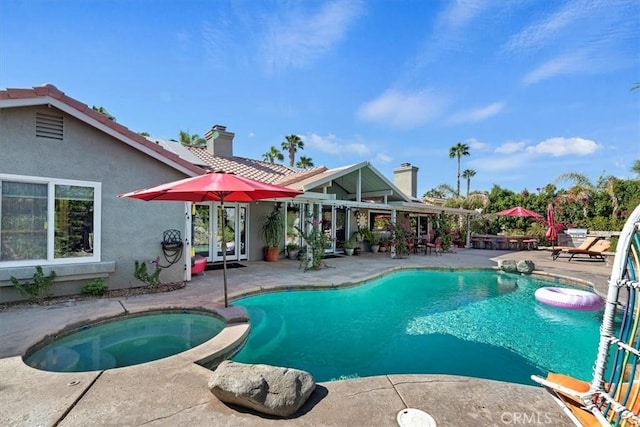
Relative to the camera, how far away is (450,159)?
43531 mm

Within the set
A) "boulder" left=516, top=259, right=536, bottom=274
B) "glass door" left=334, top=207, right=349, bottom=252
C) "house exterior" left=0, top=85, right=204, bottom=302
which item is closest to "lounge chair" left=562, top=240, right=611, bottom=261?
"boulder" left=516, top=259, right=536, bottom=274

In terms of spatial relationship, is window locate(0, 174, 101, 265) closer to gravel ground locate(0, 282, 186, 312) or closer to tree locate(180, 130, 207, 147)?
gravel ground locate(0, 282, 186, 312)

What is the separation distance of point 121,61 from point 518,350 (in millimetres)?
14047

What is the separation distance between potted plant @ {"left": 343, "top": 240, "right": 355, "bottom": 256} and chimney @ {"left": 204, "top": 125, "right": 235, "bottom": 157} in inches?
316

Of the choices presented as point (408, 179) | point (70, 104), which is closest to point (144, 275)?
point (70, 104)

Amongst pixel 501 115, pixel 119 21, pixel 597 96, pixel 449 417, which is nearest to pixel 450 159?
pixel 501 115

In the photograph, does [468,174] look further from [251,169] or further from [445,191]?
[251,169]

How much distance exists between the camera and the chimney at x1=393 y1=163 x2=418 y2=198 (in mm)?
22422

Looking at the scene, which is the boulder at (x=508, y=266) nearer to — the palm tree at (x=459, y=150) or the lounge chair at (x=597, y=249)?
the lounge chair at (x=597, y=249)

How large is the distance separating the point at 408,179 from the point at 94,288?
19.7 meters

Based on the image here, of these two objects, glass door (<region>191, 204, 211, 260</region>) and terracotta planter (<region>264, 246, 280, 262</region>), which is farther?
terracotta planter (<region>264, 246, 280, 262</region>)

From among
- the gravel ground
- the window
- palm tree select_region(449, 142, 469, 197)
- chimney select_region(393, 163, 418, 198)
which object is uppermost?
palm tree select_region(449, 142, 469, 197)

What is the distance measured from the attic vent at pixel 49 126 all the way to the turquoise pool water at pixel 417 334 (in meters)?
6.00

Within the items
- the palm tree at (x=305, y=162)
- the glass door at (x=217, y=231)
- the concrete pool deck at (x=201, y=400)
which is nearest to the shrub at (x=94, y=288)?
the concrete pool deck at (x=201, y=400)
